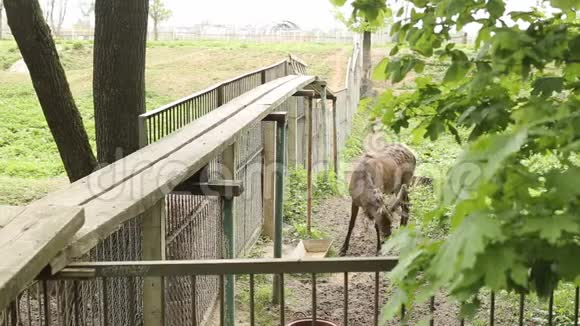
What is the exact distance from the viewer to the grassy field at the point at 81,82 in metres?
14.9

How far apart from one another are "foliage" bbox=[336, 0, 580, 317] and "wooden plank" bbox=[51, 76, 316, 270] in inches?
54.6

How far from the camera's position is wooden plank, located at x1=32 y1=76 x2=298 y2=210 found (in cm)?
386

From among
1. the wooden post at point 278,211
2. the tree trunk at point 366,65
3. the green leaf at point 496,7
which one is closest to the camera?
the green leaf at point 496,7

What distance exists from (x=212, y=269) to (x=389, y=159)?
373 inches

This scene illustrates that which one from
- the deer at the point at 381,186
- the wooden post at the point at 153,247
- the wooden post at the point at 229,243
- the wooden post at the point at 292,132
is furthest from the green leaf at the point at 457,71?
the wooden post at the point at 292,132

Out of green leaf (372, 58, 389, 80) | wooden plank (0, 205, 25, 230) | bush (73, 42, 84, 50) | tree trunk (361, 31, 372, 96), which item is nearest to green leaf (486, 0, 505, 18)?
green leaf (372, 58, 389, 80)

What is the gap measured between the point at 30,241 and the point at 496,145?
1854 millimetres

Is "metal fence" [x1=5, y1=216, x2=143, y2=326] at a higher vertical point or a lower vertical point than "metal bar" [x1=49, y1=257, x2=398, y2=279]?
lower

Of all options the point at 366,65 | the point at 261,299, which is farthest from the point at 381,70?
the point at 366,65

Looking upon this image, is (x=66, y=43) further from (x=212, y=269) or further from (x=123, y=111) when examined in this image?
(x=212, y=269)

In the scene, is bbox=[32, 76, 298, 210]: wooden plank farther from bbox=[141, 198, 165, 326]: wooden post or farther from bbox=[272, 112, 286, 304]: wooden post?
bbox=[272, 112, 286, 304]: wooden post

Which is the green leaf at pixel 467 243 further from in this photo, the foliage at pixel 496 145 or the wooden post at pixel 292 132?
the wooden post at pixel 292 132

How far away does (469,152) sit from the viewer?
74.3 inches

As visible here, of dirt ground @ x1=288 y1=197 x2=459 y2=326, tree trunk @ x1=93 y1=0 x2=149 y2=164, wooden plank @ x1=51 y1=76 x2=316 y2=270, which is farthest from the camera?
dirt ground @ x1=288 y1=197 x2=459 y2=326
